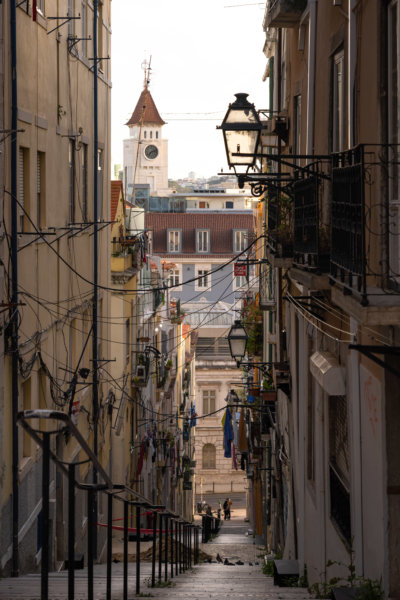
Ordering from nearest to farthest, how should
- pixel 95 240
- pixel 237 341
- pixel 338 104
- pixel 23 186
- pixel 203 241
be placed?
pixel 338 104 → pixel 23 186 → pixel 95 240 → pixel 237 341 → pixel 203 241

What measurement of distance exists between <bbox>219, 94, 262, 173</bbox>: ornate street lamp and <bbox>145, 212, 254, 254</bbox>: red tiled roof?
246 feet

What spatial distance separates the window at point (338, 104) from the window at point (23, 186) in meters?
5.06

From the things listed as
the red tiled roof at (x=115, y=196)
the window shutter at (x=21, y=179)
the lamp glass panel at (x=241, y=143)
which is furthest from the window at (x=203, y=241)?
the lamp glass panel at (x=241, y=143)

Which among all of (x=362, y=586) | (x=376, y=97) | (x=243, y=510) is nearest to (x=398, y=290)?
(x=376, y=97)

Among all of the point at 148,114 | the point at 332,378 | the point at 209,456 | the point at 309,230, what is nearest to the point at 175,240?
the point at 209,456

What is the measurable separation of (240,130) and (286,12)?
12.7 feet

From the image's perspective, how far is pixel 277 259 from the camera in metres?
12.5

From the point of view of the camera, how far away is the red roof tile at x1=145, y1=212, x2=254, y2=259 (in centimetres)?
8738

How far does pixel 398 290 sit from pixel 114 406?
1980 cm

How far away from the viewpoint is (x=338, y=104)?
11.3m

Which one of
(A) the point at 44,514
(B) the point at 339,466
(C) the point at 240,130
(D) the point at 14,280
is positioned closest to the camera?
(A) the point at 44,514

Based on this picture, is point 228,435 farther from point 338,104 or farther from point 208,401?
point 208,401

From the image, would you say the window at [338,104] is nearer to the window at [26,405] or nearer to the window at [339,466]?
the window at [339,466]

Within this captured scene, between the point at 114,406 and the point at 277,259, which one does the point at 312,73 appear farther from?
the point at 114,406
